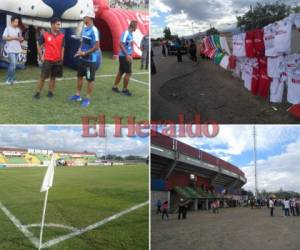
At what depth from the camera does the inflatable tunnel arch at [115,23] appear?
14.6 feet

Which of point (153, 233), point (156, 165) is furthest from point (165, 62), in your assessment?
point (153, 233)

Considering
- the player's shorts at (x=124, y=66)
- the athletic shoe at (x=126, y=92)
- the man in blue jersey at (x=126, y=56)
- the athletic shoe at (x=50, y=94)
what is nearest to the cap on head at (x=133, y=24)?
the man in blue jersey at (x=126, y=56)

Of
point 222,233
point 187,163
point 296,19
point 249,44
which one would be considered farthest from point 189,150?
point 249,44

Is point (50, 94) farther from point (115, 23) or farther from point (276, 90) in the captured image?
point (276, 90)

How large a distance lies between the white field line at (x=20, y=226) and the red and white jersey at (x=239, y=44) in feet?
11.9

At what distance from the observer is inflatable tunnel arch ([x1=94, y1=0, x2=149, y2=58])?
4441 millimetres

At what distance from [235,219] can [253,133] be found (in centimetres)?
92

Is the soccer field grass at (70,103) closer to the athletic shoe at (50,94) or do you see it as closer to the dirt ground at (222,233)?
the athletic shoe at (50,94)

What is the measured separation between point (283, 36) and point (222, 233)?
2242 mm

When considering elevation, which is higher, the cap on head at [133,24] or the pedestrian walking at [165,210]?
the cap on head at [133,24]

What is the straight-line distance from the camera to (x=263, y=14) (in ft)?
15.6

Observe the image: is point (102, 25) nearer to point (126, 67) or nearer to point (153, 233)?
point (126, 67)

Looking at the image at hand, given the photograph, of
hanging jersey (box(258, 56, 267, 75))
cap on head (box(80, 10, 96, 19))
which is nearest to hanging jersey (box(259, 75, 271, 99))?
hanging jersey (box(258, 56, 267, 75))

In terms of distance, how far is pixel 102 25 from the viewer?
16.6ft
